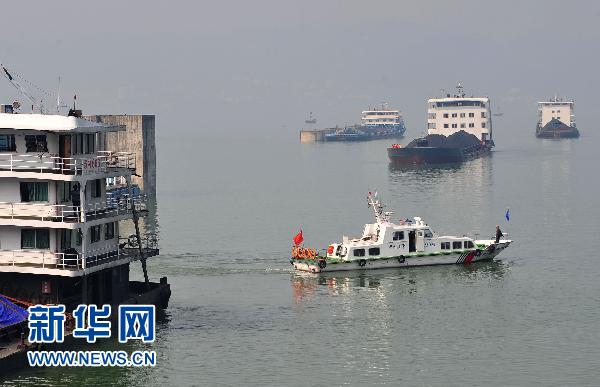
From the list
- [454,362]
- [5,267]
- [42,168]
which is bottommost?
[454,362]

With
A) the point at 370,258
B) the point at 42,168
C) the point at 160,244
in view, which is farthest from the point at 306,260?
Answer: the point at 42,168

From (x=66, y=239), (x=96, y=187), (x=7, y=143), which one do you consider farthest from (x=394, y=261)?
(x=7, y=143)

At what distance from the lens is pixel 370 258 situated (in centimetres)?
8575

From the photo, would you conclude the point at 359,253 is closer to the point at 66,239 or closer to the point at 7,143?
the point at 66,239

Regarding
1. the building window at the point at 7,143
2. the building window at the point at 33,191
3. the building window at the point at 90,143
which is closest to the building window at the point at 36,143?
the building window at the point at 7,143

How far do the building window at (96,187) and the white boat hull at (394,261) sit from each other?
2390 cm

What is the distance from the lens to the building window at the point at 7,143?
6222 centimetres

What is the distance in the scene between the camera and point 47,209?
61031 millimetres

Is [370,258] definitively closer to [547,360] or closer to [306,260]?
[306,260]

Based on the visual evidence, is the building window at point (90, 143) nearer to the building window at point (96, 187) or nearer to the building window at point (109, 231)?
the building window at point (96, 187)

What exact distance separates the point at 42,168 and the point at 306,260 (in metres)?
28.8

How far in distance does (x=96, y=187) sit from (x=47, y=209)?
426cm

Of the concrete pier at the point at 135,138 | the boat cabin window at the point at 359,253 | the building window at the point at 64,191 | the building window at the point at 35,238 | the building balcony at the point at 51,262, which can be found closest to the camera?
the building balcony at the point at 51,262

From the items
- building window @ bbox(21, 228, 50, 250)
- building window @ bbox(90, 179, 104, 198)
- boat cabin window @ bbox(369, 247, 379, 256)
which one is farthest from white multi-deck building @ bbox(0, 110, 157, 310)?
boat cabin window @ bbox(369, 247, 379, 256)
